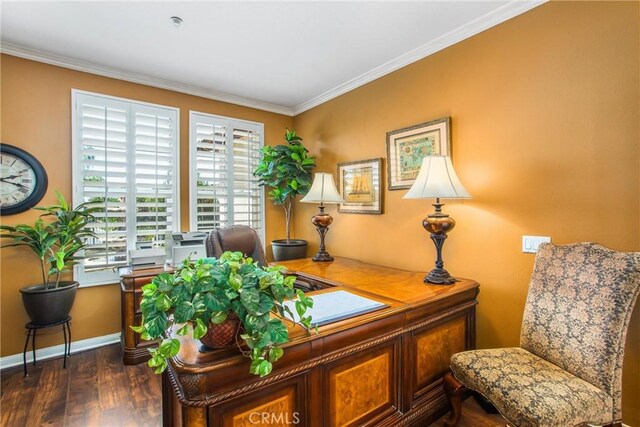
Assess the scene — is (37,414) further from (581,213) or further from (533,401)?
(581,213)

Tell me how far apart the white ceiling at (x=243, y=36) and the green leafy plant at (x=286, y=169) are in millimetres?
758

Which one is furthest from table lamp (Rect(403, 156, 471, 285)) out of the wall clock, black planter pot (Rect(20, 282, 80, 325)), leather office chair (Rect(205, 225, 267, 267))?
the wall clock

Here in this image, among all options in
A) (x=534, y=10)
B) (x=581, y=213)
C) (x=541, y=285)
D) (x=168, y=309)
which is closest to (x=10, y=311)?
(x=168, y=309)

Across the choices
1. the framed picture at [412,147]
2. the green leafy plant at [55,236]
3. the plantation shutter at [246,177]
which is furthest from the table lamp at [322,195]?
the green leafy plant at [55,236]

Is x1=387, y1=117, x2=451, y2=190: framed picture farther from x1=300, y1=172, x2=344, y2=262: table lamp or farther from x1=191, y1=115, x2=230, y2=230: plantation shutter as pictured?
x1=191, y1=115, x2=230, y2=230: plantation shutter

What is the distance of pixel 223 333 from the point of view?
1062 mm

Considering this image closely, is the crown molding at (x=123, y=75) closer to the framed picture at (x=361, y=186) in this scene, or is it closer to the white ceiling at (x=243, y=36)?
the white ceiling at (x=243, y=36)

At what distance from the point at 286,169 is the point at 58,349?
2.79m

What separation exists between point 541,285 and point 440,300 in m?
0.55

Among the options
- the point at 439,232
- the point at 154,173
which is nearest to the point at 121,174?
the point at 154,173

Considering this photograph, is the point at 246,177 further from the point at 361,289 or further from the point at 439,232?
the point at 439,232

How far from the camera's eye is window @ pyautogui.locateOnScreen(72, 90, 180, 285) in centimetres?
284

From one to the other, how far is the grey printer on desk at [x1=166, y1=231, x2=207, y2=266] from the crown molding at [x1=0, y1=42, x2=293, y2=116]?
1.66 m

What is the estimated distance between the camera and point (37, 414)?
195 centimetres
